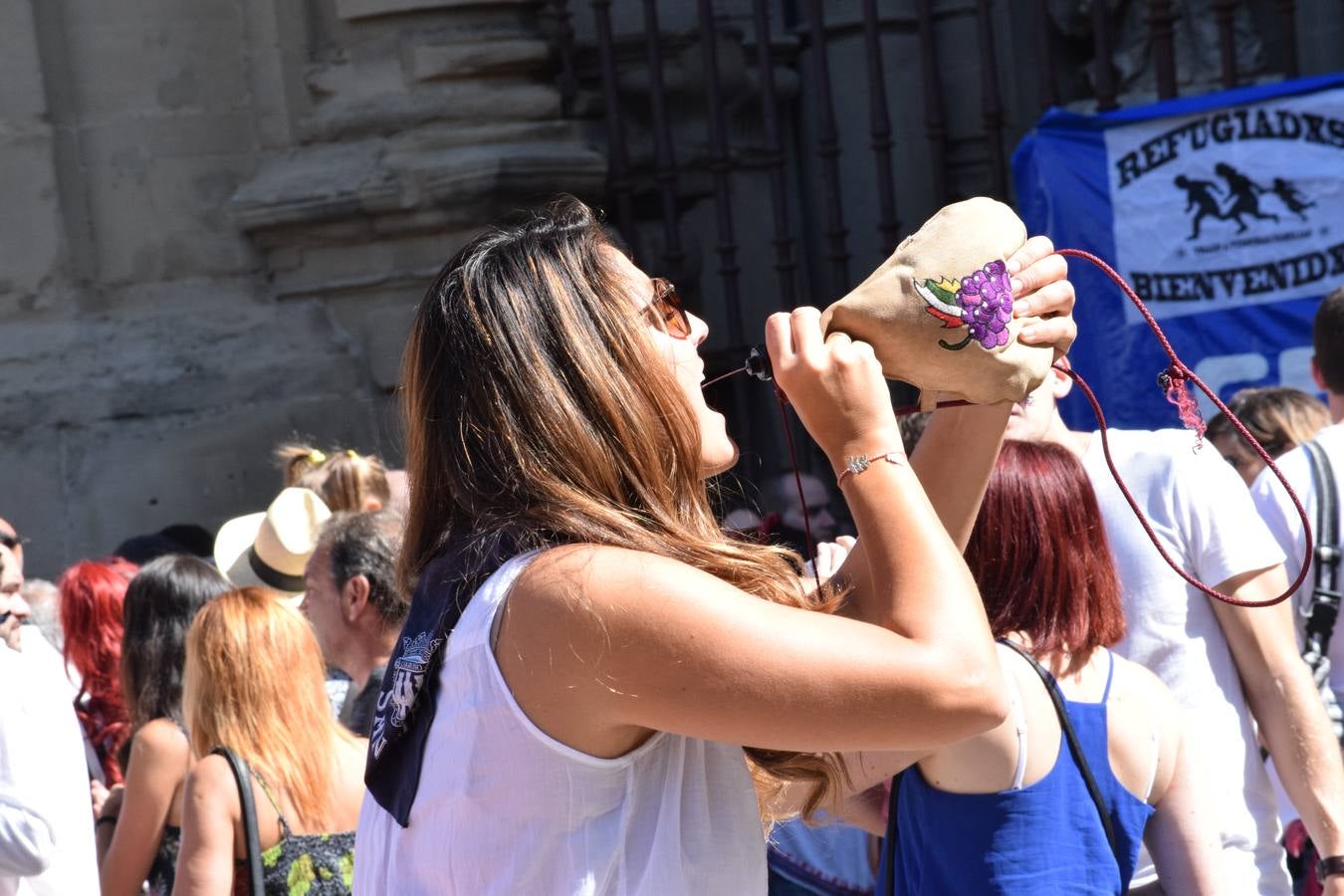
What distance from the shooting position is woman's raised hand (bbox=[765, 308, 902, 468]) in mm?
1427

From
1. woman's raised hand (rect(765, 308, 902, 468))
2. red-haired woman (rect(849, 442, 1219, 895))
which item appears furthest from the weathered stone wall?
woman's raised hand (rect(765, 308, 902, 468))

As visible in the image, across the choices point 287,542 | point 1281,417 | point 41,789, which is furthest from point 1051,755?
point 287,542

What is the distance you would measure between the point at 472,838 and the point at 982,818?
36.5 inches

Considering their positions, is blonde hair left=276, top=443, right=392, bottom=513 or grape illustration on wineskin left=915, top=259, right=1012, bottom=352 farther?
blonde hair left=276, top=443, right=392, bottom=513

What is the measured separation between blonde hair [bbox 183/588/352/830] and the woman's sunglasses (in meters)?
1.55

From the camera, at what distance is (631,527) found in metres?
1.40

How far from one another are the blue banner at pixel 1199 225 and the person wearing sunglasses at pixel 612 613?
4.18 meters

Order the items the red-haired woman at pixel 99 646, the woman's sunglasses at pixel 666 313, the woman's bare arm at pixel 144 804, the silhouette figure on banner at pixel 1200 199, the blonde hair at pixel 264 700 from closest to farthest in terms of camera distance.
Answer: the woman's sunglasses at pixel 666 313 < the blonde hair at pixel 264 700 < the woman's bare arm at pixel 144 804 < the red-haired woman at pixel 99 646 < the silhouette figure on banner at pixel 1200 199

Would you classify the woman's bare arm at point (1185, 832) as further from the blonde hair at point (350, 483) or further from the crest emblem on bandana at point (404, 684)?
the blonde hair at point (350, 483)

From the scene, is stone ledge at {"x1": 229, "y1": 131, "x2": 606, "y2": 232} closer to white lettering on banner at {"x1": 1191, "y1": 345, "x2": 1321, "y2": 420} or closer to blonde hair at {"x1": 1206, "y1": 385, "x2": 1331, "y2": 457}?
white lettering on banner at {"x1": 1191, "y1": 345, "x2": 1321, "y2": 420}

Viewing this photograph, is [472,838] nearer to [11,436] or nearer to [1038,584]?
[1038,584]

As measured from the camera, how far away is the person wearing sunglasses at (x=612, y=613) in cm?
130

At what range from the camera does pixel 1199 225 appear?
5.57 metres

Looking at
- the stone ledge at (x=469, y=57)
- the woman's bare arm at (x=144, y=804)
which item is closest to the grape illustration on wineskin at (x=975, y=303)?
the woman's bare arm at (x=144, y=804)
